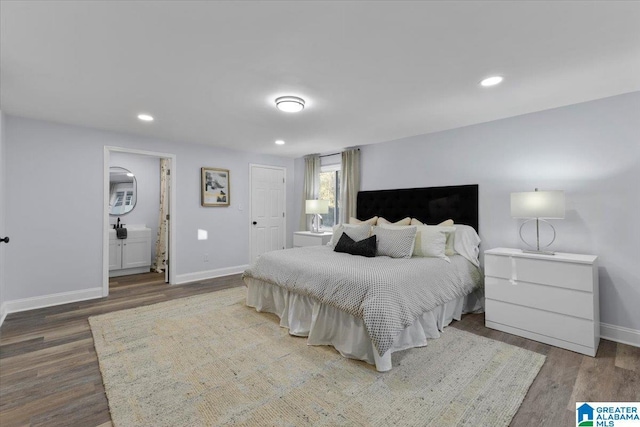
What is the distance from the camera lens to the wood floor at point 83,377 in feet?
5.58

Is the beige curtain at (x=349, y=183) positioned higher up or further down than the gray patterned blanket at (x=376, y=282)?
higher up

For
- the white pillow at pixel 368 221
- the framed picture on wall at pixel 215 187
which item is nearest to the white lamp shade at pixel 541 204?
the white pillow at pixel 368 221

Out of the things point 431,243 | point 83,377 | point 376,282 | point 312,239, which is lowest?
point 83,377

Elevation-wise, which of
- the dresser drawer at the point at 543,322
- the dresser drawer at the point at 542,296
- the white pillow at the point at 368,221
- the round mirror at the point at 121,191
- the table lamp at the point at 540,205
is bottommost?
the dresser drawer at the point at 543,322

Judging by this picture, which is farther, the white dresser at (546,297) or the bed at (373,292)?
the white dresser at (546,297)

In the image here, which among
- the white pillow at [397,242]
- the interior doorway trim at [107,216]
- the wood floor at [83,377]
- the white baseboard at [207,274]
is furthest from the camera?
the white baseboard at [207,274]

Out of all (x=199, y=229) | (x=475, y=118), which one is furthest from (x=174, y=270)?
(x=475, y=118)

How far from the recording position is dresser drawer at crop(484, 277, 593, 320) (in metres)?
2.43

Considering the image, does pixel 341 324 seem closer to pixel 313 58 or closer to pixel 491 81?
pixel 313 58

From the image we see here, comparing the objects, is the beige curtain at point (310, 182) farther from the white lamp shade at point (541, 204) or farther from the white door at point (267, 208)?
the white lamp shade at point (541, 204)

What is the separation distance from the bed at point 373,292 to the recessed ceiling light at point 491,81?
146 centimetres

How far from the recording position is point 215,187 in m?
5.09

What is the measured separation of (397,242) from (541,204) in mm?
1375

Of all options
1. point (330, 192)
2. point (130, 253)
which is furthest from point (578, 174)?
point (130, 253)
